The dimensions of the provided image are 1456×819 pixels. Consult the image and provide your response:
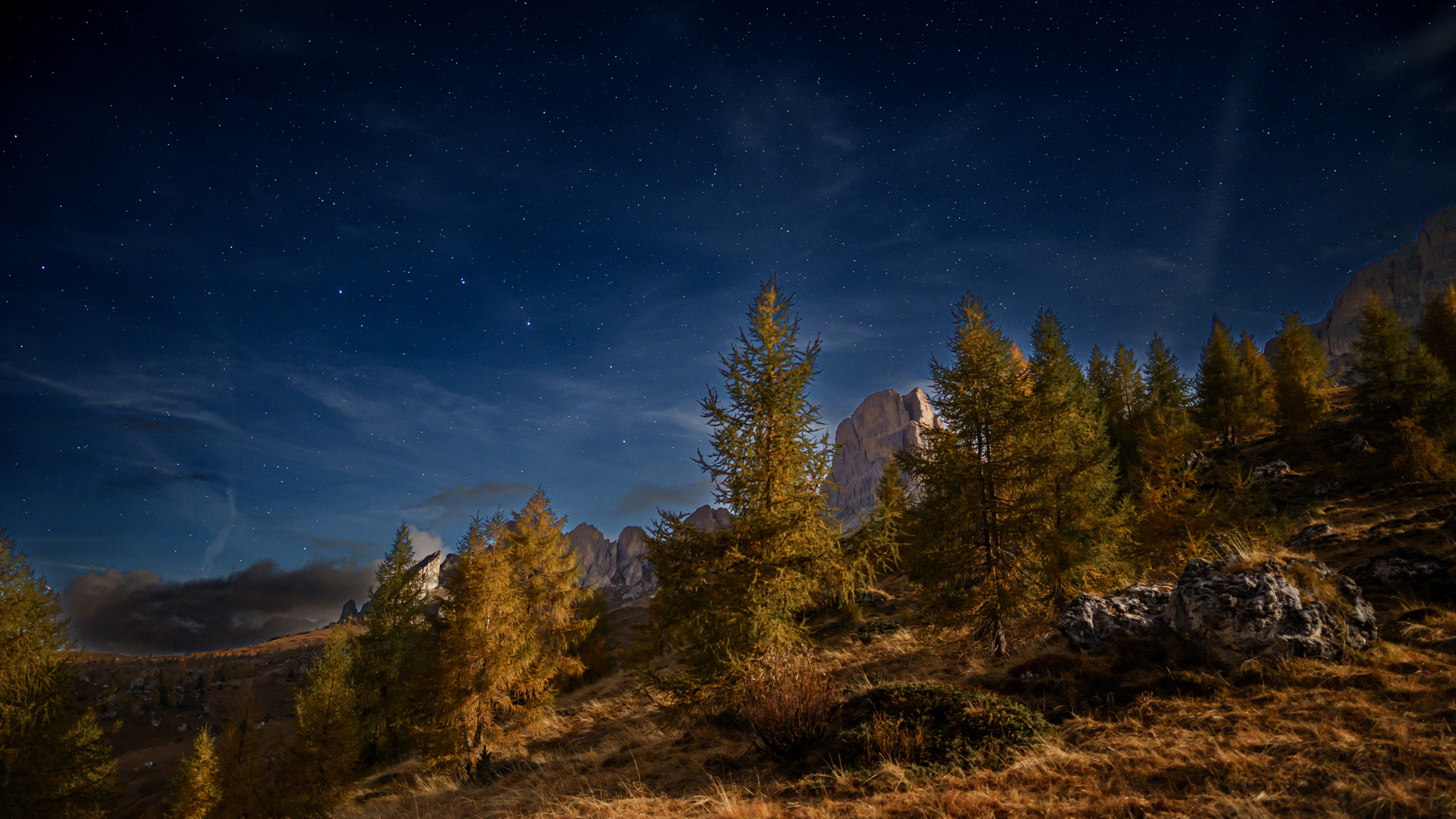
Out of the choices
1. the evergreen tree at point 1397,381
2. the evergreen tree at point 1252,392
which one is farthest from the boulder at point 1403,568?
the evergreen tree at point 1252,392

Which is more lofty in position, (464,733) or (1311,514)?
(1311,514)

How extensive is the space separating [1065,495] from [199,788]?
118 feet

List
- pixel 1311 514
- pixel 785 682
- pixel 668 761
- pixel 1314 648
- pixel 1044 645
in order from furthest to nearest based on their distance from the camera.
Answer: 1. pixel 1311 514
2. pixel 1044 645
3. pixel 668 761
4. pixel 785 682
5. pixel 1314 648

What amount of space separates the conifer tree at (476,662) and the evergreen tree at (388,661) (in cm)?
843

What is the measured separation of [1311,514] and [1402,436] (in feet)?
21.8

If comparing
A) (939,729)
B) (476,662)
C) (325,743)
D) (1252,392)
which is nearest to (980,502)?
(939,729)

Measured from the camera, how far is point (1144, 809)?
445 centimetres

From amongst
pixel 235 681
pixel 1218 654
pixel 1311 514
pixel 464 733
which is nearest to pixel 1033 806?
pixel 1218 654

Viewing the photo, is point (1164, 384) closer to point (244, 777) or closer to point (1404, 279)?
point (244, 777)

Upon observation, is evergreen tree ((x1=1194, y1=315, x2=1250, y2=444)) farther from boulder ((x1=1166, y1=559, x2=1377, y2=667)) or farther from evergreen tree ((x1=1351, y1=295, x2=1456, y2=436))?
boulder ((x1=1166, y1=559, x2=1377, y2=667))

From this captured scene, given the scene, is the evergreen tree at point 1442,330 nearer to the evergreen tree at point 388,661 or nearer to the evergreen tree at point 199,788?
the evergreen tree at point 388,661

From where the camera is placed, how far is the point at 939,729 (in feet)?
22.7

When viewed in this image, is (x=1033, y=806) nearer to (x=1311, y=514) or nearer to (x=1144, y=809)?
(x=1144, y=809)

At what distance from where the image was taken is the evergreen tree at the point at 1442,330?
31.7m
